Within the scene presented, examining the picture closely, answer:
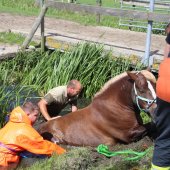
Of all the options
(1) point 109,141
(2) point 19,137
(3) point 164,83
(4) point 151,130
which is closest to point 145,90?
(4) point 151,130

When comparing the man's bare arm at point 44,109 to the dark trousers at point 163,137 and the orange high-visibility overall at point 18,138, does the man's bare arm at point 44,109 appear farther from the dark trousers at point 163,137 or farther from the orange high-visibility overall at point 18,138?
the dark trousers at point 163,137

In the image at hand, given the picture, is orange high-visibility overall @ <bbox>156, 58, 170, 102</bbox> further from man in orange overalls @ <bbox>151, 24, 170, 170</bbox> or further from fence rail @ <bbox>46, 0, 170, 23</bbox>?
fence rail @ <bbox>46, 0, 170, 23</bbox>

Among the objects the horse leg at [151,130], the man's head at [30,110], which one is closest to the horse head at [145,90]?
the horse leg at [151,130]

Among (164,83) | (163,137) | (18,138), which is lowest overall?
(18,138)

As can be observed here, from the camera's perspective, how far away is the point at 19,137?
242 inches

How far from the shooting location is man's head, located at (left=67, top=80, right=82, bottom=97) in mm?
7828

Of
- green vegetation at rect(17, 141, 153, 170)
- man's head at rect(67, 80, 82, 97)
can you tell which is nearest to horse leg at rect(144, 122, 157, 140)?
green vegetation at rect(17, 141, 153, 170)

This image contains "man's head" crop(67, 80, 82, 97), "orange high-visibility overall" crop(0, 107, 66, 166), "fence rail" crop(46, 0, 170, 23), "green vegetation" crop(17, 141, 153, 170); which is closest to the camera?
"green vegetation" crop(17, 141, 153, 170)

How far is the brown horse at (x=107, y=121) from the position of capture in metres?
6.91

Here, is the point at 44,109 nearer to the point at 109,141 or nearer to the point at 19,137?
the point at 109,141

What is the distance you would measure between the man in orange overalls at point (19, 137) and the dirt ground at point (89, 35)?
4.25m

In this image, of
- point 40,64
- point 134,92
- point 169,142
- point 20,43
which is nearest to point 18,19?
point 20,43

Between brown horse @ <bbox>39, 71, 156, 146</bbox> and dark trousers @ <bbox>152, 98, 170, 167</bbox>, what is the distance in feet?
7.45

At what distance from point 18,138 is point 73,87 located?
1.93 m
